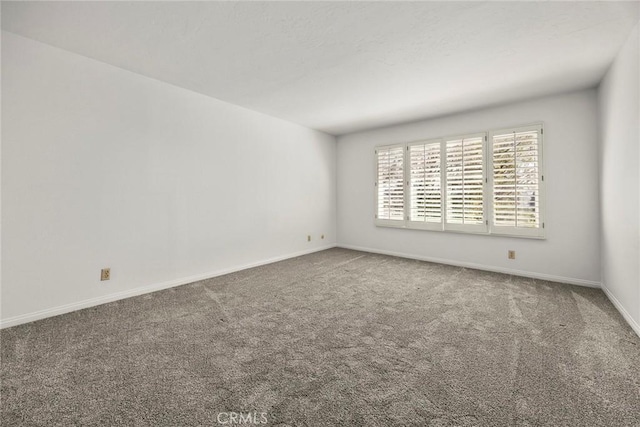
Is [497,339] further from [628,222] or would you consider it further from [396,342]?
[628,222]

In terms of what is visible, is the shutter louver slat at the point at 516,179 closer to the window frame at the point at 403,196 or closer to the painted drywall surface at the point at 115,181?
the window frame at the point at 403,196

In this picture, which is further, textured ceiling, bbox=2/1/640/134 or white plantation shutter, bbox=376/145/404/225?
white plantation shutter, bbox=376/145/404/225

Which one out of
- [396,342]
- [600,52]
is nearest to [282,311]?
[396,342]

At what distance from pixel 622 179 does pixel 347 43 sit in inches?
105

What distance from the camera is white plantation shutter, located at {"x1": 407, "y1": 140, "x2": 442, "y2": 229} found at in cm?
432

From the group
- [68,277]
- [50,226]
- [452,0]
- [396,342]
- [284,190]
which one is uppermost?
[452,0]

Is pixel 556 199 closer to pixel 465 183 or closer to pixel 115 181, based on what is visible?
pixel 465 183

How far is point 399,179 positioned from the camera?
15.7 ft

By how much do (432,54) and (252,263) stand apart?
339 centimetres

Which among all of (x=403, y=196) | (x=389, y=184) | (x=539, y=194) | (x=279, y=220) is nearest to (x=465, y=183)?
(x=539, y=194)

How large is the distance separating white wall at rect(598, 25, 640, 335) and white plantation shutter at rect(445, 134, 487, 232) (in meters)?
1.21

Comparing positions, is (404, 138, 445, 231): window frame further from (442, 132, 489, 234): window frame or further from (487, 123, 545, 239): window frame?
(487, 123, 545, 239): window frame

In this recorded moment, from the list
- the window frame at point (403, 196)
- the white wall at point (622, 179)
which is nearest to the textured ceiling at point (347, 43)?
the white wall at point (622, 179)

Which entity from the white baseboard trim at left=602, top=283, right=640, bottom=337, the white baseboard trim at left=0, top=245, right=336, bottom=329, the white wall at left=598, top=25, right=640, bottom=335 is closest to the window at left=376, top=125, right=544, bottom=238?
the white wall at left=598, top=25, right=640, bottom=335
